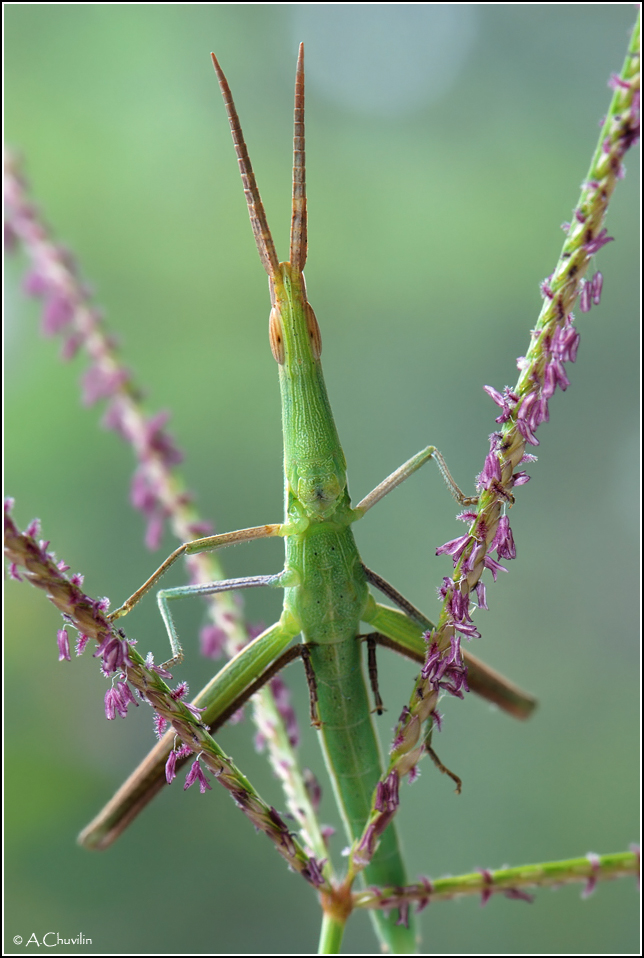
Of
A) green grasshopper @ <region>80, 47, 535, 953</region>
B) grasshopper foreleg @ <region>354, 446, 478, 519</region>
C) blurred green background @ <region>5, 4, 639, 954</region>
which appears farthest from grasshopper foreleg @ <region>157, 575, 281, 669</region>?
blurred green background @ <region>5, 4, 639, 954</region>

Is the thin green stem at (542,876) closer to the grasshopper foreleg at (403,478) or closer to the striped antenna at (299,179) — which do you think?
the grasshopper foreleg at (403,478)

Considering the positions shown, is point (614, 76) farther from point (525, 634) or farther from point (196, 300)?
point (196, 300)

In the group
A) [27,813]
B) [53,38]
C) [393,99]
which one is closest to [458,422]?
[393,99]

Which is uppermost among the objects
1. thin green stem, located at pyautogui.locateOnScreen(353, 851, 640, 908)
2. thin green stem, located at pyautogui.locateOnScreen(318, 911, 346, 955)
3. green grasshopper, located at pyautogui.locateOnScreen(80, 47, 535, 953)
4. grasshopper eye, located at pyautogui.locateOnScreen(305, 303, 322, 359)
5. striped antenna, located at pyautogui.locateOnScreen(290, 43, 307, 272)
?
striped antenna, located at pyautogui.locateOnScreen(290, 43, 307, 272)

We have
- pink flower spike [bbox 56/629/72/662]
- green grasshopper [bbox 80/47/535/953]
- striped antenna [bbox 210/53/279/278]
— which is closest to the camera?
pink flower spike [bbox 56/629/72/662]

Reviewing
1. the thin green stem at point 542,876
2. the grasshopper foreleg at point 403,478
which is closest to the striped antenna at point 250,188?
the grasshopper foreleg at point 403,478

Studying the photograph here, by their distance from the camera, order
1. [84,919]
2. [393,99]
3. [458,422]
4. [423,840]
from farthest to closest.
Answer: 1. [393,99]
2. [458,422]
3. [423,840]
4. [84,919]

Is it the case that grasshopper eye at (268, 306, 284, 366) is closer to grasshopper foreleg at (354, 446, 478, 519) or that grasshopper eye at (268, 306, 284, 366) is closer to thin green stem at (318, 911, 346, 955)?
grasshopper foreleg at (354, 446, 478, 519)
